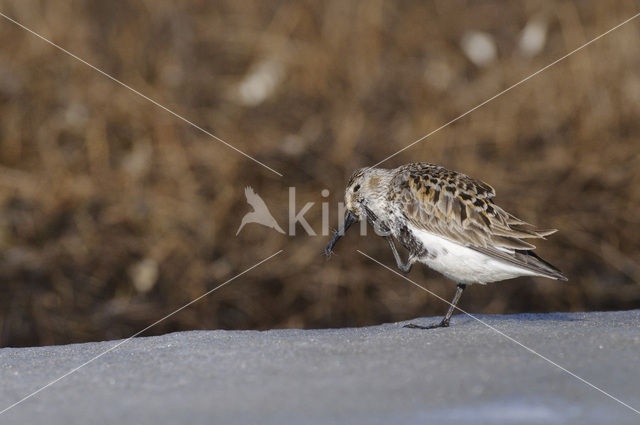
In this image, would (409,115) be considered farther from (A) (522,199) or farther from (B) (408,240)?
(B) (408,240)

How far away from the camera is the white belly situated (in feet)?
11.6

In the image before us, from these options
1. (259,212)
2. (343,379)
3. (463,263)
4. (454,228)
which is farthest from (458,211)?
(259,212)

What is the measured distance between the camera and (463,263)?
11.6 feet

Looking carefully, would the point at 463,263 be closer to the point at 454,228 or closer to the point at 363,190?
the point at 454,228

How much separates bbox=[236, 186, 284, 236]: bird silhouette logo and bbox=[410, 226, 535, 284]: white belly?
195 cm

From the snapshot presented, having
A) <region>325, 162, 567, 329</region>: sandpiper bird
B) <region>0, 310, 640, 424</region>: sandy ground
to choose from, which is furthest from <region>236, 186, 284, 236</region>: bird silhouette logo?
<region>0, 310, 640, 424</region>: sandy ground

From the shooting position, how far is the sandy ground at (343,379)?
2252mm

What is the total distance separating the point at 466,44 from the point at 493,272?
2890mm

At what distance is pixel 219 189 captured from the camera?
5.43 metres

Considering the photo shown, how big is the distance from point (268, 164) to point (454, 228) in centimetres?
207

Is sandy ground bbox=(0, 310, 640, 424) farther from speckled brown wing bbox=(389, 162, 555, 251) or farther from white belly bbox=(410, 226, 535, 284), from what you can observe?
speckled brown wing bbox=(389, 162, 555, 251)

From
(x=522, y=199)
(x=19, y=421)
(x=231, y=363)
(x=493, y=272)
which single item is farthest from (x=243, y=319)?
(x=19, y=421)

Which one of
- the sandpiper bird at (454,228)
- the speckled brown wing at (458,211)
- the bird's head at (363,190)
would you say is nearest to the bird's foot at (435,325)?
the sandpiper bird at (454,228)

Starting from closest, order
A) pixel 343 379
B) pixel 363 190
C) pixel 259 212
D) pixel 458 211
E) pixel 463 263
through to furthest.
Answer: pixel 343 379 → pixel 463 263 → pixel 458 211 → pixel 363 190 → pixel 259 212
